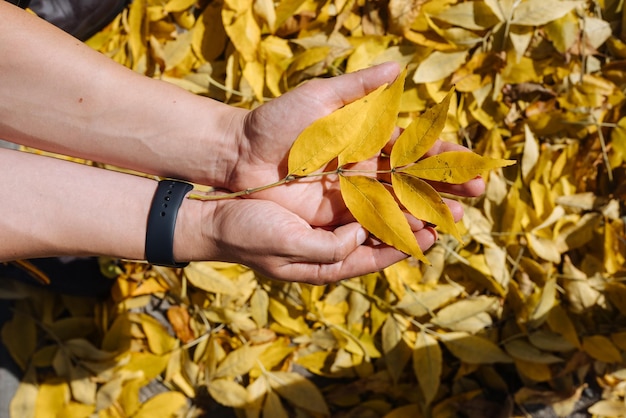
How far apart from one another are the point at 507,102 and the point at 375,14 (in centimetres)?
32

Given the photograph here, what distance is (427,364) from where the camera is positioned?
44.3 inches

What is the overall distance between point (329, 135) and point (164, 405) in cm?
77

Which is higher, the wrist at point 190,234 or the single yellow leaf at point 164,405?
the wrist at point 190,234

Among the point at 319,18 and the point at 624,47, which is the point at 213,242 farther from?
the point at 624,47

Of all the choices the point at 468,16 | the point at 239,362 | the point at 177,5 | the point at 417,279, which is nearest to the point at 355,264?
the point at 417,279

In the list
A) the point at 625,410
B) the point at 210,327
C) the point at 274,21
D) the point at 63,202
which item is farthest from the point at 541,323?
the point at 63,202

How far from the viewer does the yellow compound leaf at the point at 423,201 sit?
2.43ft

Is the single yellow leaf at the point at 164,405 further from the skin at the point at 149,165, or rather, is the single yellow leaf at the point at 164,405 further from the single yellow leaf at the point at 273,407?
the skin at the point at 149,165

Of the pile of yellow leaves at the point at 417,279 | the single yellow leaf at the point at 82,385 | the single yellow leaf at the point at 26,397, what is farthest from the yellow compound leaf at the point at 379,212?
the single yellow leaf at the point at 26,397

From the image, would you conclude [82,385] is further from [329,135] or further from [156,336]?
[329,135]

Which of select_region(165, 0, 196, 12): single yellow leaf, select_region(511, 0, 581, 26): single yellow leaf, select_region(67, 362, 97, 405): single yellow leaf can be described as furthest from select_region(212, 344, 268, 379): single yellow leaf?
select_region(511, 0, 581, 26): single yellow leaf

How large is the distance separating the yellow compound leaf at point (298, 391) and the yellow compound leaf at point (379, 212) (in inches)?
22.6

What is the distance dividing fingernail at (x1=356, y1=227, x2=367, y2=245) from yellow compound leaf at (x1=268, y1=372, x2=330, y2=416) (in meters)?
0.51

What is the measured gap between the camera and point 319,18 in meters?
1.13
